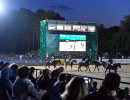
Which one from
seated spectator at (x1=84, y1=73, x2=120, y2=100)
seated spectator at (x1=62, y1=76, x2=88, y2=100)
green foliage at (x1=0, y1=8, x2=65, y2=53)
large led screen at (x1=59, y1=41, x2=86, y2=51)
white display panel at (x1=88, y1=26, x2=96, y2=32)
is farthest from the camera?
green foliage at (x1=0, y1=8, x2=65, y2=53)

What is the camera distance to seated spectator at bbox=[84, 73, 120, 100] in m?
3.06

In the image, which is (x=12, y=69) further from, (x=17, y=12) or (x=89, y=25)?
(x=17, y=12)

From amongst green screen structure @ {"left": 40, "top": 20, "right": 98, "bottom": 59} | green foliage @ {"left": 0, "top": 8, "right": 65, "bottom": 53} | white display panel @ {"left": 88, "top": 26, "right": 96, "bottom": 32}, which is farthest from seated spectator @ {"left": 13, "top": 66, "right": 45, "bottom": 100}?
green foliage @ {"left": 0, "top": 8, "right": 65, "bottom": 53}

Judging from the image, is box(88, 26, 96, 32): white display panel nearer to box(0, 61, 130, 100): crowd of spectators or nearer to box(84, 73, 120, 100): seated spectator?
box(0, 61, 130, 100): crowd of spectators

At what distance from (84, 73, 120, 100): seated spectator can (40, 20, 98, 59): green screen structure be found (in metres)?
40.0

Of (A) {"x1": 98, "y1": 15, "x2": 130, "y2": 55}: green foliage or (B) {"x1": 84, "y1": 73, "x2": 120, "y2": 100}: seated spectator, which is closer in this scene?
(B) {"x1": 84, "y1": 73, "x2": 120, "y2": 100}: seated spectator

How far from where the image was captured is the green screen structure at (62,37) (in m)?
43.8

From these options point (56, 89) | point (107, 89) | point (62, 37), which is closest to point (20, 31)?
point (62, 37)

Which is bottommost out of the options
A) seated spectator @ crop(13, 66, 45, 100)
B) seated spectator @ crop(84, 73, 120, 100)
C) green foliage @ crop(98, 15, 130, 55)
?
seated spectator @ crop(13, 66, 45, 100)

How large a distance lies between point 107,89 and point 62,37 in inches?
1618

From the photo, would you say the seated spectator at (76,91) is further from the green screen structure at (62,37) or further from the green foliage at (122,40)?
the green foliage at (122,40)

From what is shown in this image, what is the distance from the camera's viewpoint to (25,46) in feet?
243

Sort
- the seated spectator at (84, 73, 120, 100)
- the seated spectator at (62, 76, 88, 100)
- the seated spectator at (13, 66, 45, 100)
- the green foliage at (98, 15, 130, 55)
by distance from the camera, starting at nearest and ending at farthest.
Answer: the seated spectator at (84, 73, 120, 100) → the seated spectator at (62, 76, 88, 100) → the seated spectator at (13, 66, 45, 100) → the green foliage at (98, 15, 130, 55)

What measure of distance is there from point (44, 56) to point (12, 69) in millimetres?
37064
